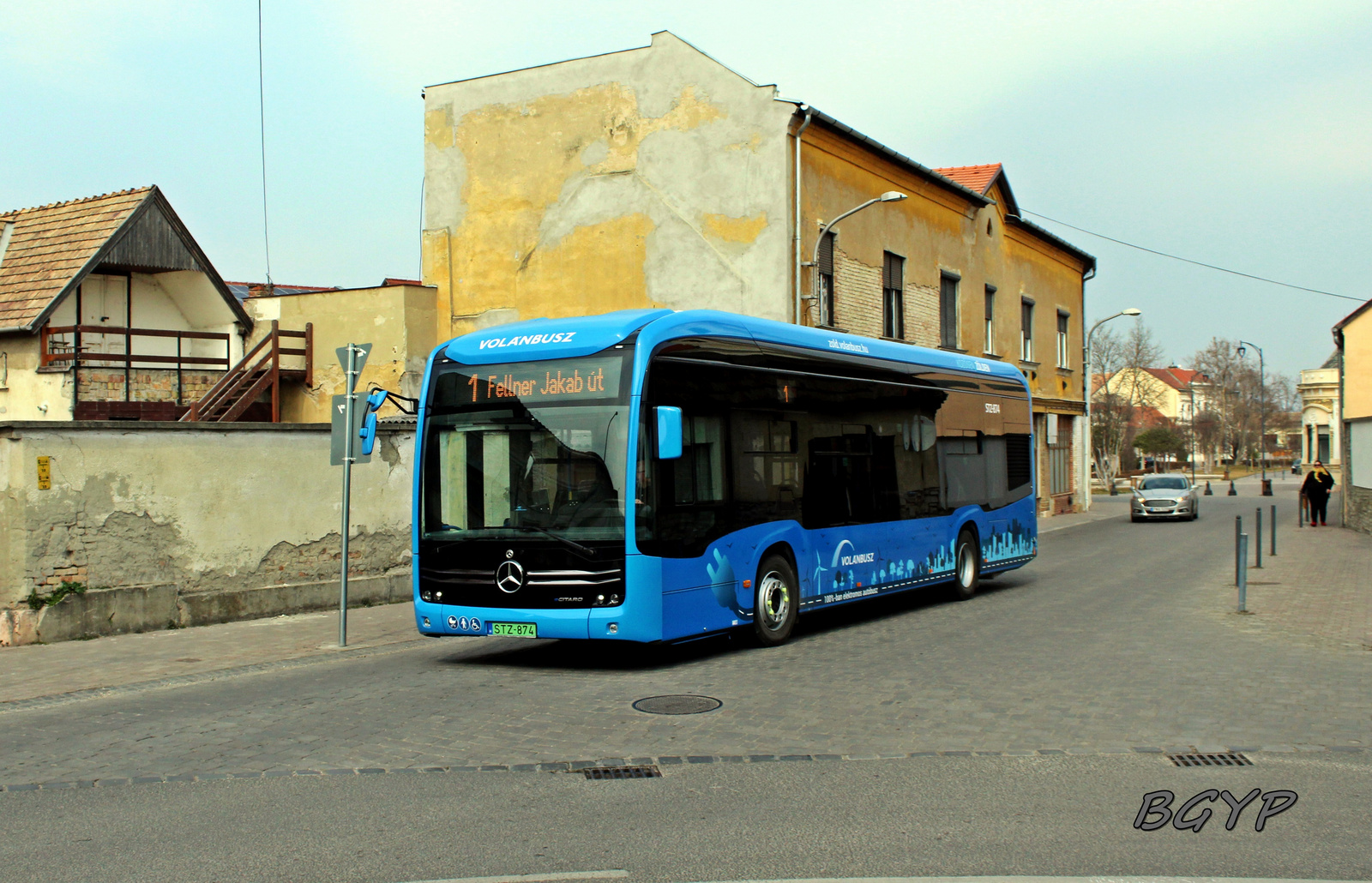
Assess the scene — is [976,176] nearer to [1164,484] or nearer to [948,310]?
[948,310]

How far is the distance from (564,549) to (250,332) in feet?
58.6

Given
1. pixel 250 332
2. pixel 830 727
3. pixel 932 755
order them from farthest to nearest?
pixel 250 332, pixel 830 727, pixel 932 755

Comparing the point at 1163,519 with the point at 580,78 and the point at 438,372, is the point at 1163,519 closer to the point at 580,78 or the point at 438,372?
the point at 580,78

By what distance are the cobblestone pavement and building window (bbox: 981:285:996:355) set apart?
20.4m

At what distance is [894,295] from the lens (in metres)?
27.4

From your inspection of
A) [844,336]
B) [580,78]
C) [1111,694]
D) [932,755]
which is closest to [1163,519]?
[580,78]

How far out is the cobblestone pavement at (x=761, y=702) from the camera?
7121 millimetres

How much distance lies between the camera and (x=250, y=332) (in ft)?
82.8

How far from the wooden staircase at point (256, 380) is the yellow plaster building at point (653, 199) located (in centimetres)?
278

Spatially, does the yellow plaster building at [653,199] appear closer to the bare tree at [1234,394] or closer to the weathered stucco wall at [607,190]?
the weathered stucco wall at [607,190]

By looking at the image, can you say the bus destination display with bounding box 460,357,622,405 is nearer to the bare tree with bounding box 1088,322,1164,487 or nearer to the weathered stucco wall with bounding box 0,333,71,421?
the weathered stucco wall with bounding box 0,333,71,421

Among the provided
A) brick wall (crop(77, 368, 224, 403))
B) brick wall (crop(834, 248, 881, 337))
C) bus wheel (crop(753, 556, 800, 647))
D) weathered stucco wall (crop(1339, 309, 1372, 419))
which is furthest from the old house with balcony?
weathered stucco wall (crop(1339, 309, 1372, 419))

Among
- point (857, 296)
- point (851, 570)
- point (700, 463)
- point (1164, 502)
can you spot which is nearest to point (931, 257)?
point (857, 296)

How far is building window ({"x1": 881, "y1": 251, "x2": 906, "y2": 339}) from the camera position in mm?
26766
